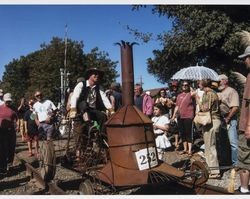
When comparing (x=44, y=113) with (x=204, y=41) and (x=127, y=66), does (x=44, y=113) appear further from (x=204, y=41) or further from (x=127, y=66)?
(x=127, y=66)

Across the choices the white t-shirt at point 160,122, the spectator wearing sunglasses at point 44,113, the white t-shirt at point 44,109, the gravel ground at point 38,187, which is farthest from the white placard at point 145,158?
the white t-shirt at point 44,109

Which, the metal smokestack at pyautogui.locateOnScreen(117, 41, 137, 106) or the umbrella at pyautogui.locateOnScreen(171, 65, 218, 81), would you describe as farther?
the umbrella at pyautogui.locateOnScreen(171, 65, 218, 81)

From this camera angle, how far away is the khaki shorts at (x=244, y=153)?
4926 millimetres

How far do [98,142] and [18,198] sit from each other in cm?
160

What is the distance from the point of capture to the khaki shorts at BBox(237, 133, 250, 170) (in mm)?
4926

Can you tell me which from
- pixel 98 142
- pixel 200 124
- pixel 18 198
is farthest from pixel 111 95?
pixel 18 198

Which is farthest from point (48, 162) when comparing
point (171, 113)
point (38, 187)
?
point (171, 113)

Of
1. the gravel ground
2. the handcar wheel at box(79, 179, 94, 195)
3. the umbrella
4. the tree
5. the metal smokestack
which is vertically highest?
the tree

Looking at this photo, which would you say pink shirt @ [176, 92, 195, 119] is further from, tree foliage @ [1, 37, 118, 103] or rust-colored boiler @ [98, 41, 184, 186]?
rust-colored boiler @ [98, 41, 184, 186]

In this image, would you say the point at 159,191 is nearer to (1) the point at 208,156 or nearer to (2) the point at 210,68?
(1) the point at 208,156

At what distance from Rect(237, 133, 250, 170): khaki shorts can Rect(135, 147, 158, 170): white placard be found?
839 millimetres

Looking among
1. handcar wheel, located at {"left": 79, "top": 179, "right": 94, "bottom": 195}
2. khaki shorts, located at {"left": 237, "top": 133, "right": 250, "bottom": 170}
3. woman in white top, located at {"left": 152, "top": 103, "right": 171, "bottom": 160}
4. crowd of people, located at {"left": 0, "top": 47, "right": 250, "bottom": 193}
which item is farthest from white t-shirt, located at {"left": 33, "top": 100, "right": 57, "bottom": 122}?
khaki shorts, located at {"left": 237, "top": 133, "right": 250, "bottom": 170}

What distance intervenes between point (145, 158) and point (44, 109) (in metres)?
4.50

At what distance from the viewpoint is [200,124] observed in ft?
22.4
